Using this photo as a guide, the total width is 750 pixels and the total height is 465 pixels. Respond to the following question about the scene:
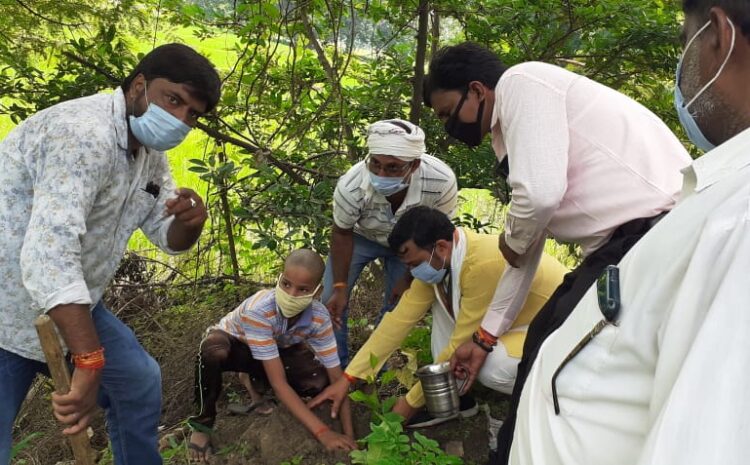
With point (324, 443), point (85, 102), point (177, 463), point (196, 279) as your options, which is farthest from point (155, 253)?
point (85, 102)

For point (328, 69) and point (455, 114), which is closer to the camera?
point (455, 114)

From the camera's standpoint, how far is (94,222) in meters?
2.19

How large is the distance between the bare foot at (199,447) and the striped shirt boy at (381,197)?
55.7 inches

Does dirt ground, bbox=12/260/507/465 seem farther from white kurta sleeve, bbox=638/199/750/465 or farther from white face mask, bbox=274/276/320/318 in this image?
white kurta sleeve, bbox=638/199/750/465

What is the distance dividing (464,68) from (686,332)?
1809mm

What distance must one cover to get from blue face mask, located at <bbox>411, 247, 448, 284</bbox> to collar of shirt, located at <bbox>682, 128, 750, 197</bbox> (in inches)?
83.2

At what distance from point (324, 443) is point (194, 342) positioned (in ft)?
5.63

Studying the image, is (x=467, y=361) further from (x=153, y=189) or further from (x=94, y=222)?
(x=94, y=222)

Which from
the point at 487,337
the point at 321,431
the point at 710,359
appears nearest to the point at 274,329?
the point at 321,431

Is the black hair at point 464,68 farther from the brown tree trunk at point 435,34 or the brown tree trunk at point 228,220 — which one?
the brown tree trunk at point 435,34

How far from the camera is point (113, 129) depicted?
6.93 ft

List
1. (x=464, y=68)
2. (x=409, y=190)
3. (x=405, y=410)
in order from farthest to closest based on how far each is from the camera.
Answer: (x=409, y=190)
(x=405, y=410)
(x=464, y=68)

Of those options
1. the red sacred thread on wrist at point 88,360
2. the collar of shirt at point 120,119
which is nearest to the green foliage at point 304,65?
the collar of shirt at point 120,119

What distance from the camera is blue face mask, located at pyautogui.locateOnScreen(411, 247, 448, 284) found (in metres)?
3.00
